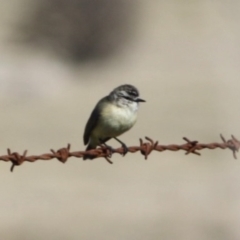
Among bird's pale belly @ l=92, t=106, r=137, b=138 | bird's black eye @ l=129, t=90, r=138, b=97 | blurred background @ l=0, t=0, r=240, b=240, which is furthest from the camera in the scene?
blurred background @ l=0, t=0, r=240, b=240

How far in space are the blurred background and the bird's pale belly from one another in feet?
17.9

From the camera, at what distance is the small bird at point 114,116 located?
8508 millimetres

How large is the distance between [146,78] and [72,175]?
6.59 m

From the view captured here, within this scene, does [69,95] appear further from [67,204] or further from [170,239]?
[170,239]

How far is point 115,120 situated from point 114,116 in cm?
4

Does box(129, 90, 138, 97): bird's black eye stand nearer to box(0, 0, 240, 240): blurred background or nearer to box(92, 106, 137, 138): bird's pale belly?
box(92, 106, 137, 138): bird's pale belly

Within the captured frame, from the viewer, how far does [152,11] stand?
24.8 metres

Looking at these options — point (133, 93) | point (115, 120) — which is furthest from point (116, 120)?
point (133, 93)

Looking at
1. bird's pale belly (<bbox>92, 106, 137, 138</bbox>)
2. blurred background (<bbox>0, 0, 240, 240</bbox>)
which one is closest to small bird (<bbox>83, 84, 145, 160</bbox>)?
bird's pale belly (<bbox>92, 106, 137, 138</bbox>)

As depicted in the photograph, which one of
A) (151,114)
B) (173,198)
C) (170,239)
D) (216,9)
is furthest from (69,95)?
(170,239)

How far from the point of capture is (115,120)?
852cm

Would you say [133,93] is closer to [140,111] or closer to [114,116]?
[114,116]

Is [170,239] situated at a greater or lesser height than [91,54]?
lesser

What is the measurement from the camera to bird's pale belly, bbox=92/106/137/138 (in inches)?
334
